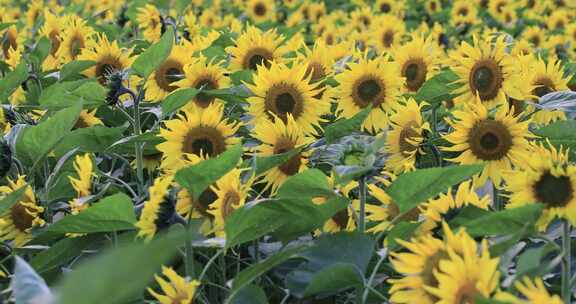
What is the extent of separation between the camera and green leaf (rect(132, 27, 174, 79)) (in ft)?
8.57

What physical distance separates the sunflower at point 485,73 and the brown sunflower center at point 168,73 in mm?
931

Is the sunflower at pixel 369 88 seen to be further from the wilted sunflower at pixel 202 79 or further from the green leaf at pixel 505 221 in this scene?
the green leaf at pixel 505 221

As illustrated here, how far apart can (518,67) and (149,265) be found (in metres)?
2.18

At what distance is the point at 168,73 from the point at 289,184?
144 centimetres

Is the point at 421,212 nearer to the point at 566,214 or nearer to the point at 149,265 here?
the point at 566,214

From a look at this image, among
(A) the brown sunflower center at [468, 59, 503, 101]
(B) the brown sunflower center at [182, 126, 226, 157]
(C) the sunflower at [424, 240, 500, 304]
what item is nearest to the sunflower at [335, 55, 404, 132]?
(A) the brown sunflower center at [468, 59, 503, 101]

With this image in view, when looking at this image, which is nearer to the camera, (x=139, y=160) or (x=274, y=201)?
(x=274, y=201)

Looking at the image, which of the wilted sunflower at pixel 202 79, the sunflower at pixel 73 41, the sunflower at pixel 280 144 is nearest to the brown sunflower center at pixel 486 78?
the sunflower at pixel 280 144

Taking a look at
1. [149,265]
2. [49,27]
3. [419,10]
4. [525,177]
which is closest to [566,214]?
[525,177]

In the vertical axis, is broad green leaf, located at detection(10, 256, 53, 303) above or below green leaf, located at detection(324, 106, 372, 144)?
above

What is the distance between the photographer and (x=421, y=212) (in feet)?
6.57

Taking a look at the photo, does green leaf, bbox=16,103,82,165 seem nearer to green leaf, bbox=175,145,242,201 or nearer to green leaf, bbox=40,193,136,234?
green leaf, bbox=40,193,136,234

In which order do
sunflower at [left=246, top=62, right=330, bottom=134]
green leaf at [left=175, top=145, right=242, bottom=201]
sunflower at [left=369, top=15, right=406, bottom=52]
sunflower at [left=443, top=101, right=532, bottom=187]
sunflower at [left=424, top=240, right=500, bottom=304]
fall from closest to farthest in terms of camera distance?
sunflower at [left=424, top=240, right=500, bottom=304] < green leaf at [left=175, top=145, right=242, bottom=201] < sunflower at [left=443, top=101, right=532, bottom=187] < sunflower at [left=246, top=62, right=330, bottom=134] < sunflower at [left=369, top=15, right=406, bottom=52]

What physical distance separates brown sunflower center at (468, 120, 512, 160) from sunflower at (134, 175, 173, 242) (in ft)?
2.78
